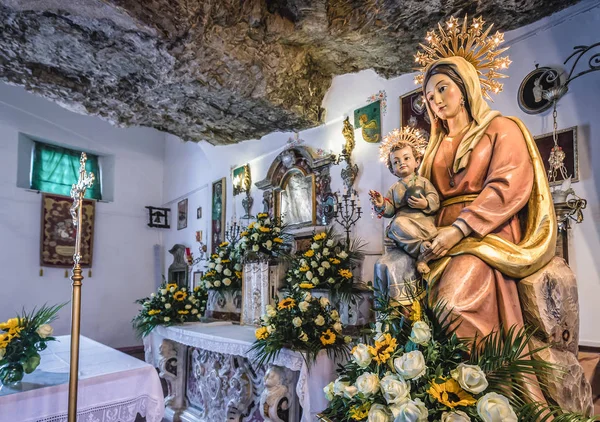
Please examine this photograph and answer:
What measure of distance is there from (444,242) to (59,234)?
8679 mm

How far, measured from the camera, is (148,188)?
10.1m

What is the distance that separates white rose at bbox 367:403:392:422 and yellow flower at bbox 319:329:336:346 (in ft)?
5.85

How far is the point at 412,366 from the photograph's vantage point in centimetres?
155

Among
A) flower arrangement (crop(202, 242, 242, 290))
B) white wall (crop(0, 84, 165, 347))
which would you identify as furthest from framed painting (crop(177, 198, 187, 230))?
flower arrangement (crop(202, 242, 242, 290))

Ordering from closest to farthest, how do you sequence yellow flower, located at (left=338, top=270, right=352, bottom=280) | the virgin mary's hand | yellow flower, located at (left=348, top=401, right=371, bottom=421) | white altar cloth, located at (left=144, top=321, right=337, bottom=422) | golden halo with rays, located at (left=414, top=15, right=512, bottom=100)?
yellow flower, located at (left=348, top=401, right=371, bottom=421)
the virgin mary's hand
golden halo with rays, located at (left=414, top=15, right=512, bottom=100)
white altar cloth, located at (left=144, top=321, right=337, bottom=422)
yellow flower, located at (left=338, top=270, right=352, bottom=280)

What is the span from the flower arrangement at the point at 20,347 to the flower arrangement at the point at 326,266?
2246mm

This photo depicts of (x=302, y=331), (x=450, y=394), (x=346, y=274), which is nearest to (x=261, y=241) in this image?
(x=346, y=274)

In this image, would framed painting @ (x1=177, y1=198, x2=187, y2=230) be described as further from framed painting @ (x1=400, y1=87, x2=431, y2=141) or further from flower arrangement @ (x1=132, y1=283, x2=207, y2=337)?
framed painting @ (x1=400, y1=87, x2=431, y2=141)

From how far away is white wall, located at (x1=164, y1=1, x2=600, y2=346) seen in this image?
307cm

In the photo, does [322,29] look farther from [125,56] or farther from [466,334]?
[466,334]

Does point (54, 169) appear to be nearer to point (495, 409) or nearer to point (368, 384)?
point (368, 384)

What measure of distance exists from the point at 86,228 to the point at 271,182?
4.96 meters

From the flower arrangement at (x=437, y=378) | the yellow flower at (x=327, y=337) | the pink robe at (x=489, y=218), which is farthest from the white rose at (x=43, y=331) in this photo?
the pink robe at (x=489, y=218)

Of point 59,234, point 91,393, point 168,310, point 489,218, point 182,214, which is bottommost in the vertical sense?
point 91,393
